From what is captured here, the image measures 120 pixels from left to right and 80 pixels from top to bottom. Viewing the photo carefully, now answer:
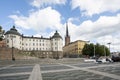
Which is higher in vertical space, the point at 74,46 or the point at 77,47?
the point at 74,46

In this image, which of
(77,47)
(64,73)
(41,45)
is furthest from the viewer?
(77,47)

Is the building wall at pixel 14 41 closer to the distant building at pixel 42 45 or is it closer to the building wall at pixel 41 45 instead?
the distant building at pixel 42 45

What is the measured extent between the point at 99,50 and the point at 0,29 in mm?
72491

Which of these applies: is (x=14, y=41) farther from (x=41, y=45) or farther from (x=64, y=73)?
(x=64, y=73)

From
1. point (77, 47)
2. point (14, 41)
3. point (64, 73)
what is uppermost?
point (14, 41)

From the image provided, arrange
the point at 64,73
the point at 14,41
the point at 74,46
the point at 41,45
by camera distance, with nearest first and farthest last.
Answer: the point at 64,73
the point at 14,41
the point at 41,45
the point at 74,46

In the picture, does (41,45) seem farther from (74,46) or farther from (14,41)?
(74,46)

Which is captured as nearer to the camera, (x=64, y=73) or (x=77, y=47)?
(x=64, y=73)

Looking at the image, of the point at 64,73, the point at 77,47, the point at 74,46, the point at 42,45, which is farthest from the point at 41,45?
the point at 64,73

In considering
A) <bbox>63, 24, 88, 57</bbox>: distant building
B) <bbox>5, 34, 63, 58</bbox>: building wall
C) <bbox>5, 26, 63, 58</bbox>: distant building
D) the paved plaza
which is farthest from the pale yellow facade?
the paved plaza

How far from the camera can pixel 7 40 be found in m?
118

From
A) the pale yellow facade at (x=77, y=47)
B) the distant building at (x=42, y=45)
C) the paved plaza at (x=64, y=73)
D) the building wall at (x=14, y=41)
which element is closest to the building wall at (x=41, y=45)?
the distant building at (x=42, y=45)

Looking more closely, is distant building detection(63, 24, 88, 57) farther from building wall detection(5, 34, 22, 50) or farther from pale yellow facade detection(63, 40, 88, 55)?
building wall detection(5, 34, 22, 50)

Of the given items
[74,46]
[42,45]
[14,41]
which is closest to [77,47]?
[74,46]
